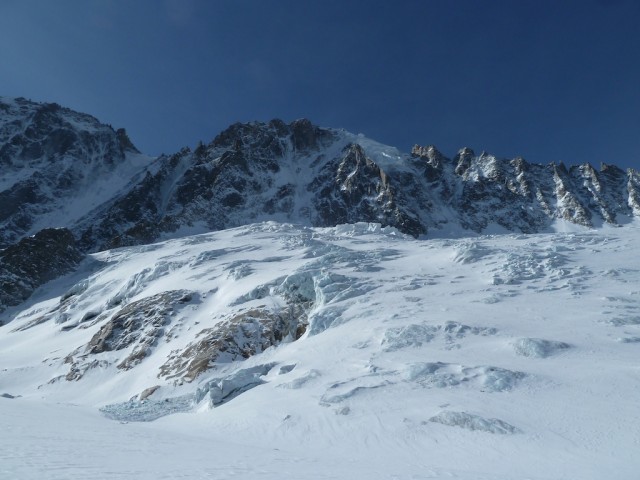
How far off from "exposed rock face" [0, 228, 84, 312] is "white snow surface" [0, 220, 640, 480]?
92.1 ft

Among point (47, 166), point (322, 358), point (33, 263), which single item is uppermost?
point (47, 166)

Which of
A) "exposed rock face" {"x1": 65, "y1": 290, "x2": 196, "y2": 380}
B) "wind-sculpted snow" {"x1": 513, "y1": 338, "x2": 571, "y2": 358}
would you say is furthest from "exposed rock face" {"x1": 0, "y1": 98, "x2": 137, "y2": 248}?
"wind-sculpted snow" {"x1": 513, "y1": 338, "x2": 571, "y2": 358}

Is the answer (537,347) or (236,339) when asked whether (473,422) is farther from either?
(236,339)

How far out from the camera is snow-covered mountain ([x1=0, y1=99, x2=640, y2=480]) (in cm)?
1179

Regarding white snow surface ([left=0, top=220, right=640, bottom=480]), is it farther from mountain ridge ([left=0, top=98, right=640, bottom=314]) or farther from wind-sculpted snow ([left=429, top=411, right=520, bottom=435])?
mountain ridge ([left=0, top=98, right=640, bottom=314])

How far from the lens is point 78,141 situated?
182 metres

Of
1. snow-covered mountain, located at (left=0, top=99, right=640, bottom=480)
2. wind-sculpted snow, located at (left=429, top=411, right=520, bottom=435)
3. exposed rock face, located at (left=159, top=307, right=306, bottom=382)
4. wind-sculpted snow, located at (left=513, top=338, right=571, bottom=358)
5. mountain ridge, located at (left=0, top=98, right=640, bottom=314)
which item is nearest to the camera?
snow-covered mountain, located at (left=0, top=99, right=640, bottom=480)

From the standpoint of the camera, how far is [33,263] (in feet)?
251

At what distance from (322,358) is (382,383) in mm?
5344

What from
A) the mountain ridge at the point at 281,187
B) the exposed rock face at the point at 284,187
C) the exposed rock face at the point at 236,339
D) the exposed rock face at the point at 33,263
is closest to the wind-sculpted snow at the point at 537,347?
the exposed rock face at the point at 236,339

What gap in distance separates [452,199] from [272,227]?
8572cm

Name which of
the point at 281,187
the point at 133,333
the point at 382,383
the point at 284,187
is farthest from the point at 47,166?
the point at 382,383

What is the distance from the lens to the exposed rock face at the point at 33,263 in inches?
2748

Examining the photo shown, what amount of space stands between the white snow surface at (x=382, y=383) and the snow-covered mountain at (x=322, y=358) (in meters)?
0.11
